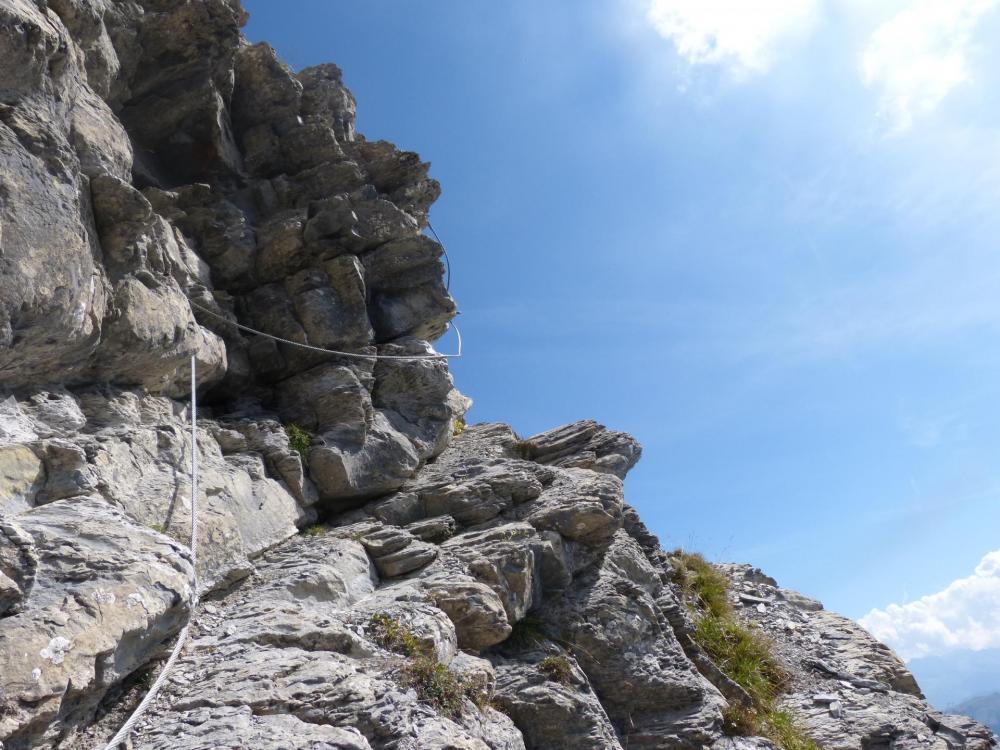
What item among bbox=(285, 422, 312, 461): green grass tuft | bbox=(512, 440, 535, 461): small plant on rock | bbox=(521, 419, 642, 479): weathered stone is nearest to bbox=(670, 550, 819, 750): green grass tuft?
bbox=(521, 419, 642, 479): weathered stone

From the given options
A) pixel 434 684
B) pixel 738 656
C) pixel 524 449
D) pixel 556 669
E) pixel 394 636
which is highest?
pixel 524 449

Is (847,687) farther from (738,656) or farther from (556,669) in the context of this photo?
(556,669)

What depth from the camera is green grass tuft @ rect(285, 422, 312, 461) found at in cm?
1436

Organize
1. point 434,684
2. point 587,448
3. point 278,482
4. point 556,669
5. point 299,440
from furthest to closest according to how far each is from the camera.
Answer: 1. point 587,448
2. point 299,440
3. point 278,482
4. point 556,669
5. point 434,684

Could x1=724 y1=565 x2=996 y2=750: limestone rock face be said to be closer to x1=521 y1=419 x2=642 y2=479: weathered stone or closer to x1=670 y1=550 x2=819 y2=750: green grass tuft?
x1=670 y1=550 x2=819 y2=750: green grass tuft

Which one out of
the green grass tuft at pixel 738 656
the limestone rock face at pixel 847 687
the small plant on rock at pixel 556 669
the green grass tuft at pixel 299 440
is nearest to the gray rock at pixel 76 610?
the green grass tuft at pixel 299 440

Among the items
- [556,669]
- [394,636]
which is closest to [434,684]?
[394,636]

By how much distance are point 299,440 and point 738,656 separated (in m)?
11.5

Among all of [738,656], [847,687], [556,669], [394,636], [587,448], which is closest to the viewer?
→ [394,636]

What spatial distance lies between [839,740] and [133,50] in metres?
22.0

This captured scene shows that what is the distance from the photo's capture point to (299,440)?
14.5m

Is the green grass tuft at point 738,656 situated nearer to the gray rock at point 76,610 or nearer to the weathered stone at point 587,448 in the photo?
the weathered stone at point 587,448

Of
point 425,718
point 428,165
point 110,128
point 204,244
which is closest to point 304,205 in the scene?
point 204,244

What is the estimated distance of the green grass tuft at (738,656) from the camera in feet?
48.3
